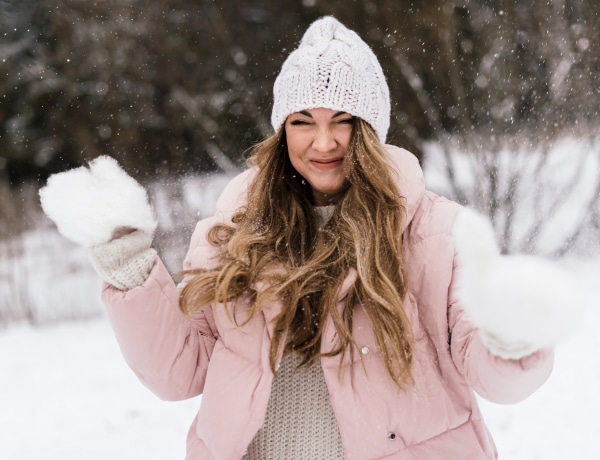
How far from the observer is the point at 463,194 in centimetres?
502

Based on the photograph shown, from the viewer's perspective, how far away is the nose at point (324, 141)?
1.47 metres

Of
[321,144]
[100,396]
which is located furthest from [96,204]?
[100,396]

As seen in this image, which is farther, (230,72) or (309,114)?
(230,72)

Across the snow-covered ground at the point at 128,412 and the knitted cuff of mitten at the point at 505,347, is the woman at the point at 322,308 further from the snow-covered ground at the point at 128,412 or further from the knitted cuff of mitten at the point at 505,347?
the snow-covered ground at the point at 128,412

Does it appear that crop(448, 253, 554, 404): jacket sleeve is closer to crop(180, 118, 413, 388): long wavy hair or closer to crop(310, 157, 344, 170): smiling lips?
crop(180, 118, 413, 388): long wavy hair

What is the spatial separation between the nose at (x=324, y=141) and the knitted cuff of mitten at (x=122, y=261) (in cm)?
49

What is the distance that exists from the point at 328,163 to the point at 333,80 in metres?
0.21

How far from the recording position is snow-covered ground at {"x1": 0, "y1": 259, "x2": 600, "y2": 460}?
3070 mm

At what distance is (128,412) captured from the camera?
3.65 meters

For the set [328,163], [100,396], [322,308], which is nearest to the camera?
[322,308]

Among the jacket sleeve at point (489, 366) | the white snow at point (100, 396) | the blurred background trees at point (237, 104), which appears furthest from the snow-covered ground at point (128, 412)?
the jacket sleeve at point (489, 366)

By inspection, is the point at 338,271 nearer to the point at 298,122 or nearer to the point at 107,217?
the point at 298,122

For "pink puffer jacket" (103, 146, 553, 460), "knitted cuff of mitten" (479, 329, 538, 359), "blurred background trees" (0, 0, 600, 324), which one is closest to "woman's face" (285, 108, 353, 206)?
"pink puffer jacket" (103, 146, 553, 460)

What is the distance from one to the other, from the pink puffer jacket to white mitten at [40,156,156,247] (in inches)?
5.1
